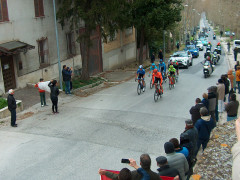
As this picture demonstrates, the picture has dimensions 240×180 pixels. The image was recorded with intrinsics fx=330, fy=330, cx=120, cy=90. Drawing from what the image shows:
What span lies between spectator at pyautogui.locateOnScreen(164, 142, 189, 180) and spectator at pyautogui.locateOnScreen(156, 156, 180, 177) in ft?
0.43

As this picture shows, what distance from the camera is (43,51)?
2366 centimetres

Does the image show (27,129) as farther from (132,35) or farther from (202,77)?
(132,35)

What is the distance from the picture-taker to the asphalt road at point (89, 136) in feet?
32.8

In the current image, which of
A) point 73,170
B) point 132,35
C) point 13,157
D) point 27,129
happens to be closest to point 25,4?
point 27,129

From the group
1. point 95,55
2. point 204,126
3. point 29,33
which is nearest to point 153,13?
point 95,55

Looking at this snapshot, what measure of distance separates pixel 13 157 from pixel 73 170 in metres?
2.47

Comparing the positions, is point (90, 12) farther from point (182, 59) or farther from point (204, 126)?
point (182, 59)

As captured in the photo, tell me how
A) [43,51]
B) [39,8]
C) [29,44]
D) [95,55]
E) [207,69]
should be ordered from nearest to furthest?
[29,44]
[39,8]
[43,51]
[207,69]
[95,55]

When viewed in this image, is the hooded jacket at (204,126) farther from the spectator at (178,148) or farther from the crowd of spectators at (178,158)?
the spectator at (178,148)

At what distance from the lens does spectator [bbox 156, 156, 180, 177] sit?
6176 millimetres

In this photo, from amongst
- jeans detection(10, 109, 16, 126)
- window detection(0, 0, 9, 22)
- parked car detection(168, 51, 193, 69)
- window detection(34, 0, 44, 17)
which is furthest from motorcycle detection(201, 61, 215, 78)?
jeans detection(10, 109, 16, 126)

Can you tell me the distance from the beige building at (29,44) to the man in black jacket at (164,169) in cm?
1448

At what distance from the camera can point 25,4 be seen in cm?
2152

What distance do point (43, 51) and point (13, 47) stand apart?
4.40 metres
